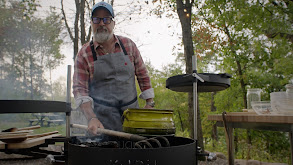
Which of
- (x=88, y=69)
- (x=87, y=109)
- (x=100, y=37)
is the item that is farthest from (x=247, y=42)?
(x=87, y=109)

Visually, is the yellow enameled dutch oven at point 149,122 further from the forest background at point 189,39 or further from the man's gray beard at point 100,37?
the forest background at point 189,39

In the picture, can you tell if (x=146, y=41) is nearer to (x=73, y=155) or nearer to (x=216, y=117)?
(x=216, y=117)

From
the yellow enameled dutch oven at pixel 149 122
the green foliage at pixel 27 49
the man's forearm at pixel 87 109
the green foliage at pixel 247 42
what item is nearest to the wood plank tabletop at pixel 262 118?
the yellow enameled dutch oven at pixel 149 122

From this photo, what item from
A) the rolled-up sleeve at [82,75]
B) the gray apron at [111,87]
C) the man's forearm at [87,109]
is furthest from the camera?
the gray apron at [111,87]

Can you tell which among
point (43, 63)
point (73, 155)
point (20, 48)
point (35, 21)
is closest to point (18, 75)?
point (20, 48)

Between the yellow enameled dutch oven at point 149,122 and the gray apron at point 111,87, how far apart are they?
72 cm

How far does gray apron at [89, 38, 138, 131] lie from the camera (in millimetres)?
1976

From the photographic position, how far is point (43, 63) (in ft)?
17.0

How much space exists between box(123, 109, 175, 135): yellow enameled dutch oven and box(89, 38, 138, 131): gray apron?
0.72 metres

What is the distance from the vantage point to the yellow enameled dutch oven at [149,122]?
124cm

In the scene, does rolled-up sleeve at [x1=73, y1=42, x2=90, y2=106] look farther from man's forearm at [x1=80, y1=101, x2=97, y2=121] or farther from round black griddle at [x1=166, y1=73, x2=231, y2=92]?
round black griddle at [x1=166, y1=73, x2=231, y2=92]

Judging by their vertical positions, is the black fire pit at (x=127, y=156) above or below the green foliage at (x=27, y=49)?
below

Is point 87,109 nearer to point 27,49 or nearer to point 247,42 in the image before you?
point 27,49

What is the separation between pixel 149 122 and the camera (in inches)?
48.9
